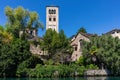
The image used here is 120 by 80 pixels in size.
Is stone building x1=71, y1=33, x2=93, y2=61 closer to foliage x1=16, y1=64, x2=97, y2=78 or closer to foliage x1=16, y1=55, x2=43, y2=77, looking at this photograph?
foliage x1=16, y1=55, x2=43, y2=77

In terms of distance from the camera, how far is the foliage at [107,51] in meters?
58.2

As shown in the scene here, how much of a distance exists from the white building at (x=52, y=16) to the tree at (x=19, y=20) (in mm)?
30785

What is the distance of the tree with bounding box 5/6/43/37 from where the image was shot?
212 ft

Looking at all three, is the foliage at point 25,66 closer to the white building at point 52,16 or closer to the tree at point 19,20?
the tree at point 19,20

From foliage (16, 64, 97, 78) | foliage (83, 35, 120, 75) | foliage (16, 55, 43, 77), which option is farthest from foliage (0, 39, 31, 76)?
foliage (83, 35, 120, 75)

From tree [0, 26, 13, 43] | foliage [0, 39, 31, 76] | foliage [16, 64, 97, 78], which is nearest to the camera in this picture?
foliage [16, 64, 97, 78]

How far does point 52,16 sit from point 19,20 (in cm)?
3405

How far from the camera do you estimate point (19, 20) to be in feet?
214

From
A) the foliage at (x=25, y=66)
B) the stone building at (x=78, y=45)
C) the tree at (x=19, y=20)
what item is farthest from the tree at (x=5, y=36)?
the stone building at (x=78, y=45)

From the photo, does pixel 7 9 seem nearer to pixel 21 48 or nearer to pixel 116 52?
pixel 21 48

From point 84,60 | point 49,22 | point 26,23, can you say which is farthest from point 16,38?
point 49,22

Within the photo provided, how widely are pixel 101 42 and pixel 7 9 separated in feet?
63.3

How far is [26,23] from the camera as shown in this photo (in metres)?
66.0

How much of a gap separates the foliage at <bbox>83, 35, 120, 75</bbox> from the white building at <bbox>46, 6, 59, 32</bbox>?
3451 cm
